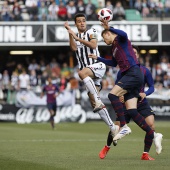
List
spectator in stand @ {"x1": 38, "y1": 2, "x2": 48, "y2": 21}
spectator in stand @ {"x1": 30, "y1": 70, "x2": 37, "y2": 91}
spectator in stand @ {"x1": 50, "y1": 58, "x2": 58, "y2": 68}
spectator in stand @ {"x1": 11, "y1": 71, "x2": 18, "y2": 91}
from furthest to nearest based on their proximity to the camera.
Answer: spectator in stand @ {"x1": 50, "y1": 58, "x2": 58, "y2": 68} → spectator in stand @ {"x1": 38, "y1": 2, "x2": 48, "y2": 21} → spectator in stand @ {"x1": 30, "y1": 70, "x2": 37, "y2": 91} → spectator in stand @ {"x1": 11, "y1": 71, "x2": 18, "y2": 91}

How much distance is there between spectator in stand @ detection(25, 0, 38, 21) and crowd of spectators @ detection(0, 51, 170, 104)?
2545mm

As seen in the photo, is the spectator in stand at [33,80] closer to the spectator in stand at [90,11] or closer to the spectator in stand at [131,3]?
the spectator in stand at [90,11]

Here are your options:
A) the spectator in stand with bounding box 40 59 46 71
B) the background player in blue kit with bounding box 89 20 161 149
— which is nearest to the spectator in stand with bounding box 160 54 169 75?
the spectator in stand with bounding box 40 59 46 71

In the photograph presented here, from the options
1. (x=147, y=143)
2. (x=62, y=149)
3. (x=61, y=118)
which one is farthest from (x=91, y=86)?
(x=61, y=118)

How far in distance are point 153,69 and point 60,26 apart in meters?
5.52

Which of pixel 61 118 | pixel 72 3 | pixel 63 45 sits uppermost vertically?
Answer: pixel 72 3

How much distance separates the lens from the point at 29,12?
3388 cm

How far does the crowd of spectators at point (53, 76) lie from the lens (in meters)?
31.1

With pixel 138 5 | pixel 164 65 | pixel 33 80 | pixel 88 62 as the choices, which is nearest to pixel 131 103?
pixel 88 62

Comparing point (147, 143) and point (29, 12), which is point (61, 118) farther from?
point (147, 143)

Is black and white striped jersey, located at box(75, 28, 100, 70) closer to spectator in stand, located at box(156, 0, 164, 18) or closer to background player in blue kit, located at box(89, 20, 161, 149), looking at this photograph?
background player in blue kit, located at box(89, 20, 161, 149)

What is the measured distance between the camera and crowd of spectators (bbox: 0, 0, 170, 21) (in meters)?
33.3

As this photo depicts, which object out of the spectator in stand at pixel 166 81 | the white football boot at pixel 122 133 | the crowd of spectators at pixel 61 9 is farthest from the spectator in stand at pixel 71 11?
the white football boot at pixel 122 133

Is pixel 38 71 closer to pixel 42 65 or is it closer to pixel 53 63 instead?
pixel 42 65
